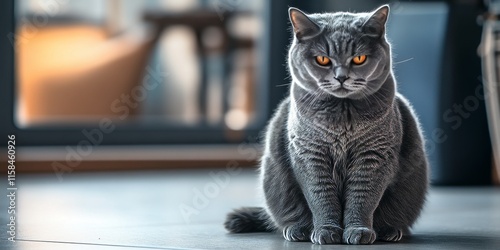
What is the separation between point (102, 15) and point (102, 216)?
2198 mm

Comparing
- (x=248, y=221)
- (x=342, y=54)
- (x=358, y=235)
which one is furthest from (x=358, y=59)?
(x=248, y=221)

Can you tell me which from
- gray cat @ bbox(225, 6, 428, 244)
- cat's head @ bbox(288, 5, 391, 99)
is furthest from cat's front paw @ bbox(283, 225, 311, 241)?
cat's head @ bbox(288, 5, 391, 99)

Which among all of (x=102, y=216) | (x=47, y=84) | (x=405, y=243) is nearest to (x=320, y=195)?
(x=405, y=243)

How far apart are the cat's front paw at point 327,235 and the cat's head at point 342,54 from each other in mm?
249

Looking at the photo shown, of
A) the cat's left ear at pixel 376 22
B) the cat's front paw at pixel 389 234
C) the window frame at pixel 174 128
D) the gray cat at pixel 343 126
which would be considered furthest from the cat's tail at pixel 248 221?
the window frame at pixel 174 128

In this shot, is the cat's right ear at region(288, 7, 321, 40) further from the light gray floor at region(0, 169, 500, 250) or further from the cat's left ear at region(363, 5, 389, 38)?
the light gray floor at region(0, 169, 500, 250)

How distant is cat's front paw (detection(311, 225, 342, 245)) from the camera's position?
156cm

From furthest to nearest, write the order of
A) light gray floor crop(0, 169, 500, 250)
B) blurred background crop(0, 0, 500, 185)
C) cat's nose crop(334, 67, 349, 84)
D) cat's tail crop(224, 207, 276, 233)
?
1. blurred background crop(0, 0, 500, 185)
2. cat's tail crop(224, 207, 276, 233)
3. light gray floor crop(0, 169, 500, 250)
4. cat's nose crop(334, 67, 349, 84)

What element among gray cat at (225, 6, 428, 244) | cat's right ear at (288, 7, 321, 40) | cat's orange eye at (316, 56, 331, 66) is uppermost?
cat's right ear at (288, 7, 321, 40)

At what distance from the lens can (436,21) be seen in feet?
9.80

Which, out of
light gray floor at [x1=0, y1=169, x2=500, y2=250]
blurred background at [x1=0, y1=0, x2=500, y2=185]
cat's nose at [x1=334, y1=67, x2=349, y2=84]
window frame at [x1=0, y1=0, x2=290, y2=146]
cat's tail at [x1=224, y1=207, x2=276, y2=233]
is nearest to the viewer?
cat's nose at [x1=334, y1=67, x2=349, y2=84]

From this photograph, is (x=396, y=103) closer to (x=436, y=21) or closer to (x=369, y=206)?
(x=369, y=206)

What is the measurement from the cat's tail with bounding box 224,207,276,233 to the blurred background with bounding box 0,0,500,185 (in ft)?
4.32

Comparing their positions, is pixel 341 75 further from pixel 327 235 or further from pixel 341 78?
pixel 327 235
